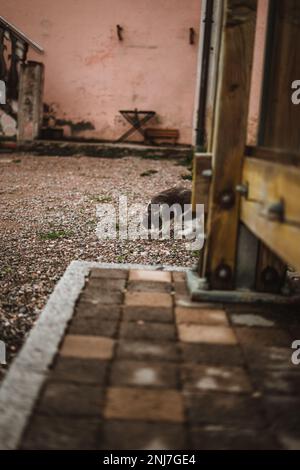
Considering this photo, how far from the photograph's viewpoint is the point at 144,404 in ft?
5.35

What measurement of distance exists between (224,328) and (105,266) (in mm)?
1014

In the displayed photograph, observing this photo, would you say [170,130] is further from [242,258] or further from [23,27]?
[242,258]

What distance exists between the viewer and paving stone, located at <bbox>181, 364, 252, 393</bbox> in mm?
1751

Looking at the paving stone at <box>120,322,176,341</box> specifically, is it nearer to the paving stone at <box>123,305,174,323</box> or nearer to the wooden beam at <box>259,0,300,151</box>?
the paving stone at <box>123,305,174,323</box>

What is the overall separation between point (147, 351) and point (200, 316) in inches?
17.7

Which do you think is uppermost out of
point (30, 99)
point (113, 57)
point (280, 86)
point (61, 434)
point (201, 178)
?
point (113, 57)

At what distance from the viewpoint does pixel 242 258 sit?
8.38 ft

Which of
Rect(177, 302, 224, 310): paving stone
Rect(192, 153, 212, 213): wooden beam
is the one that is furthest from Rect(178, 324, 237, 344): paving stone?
Rect(192, 153, 212, 213): wooden beam

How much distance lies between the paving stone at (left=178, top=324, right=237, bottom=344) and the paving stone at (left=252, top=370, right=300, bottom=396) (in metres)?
0.27

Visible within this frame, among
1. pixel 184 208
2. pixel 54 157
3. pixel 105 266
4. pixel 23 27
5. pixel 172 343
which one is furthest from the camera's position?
pixel 23 27

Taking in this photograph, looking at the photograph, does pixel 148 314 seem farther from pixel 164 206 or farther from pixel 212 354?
pixel 164 206

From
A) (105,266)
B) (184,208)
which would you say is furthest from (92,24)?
(105,266)

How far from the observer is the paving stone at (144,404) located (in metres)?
1.56

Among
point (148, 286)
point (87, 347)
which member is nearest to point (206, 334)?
point (87, 347)
